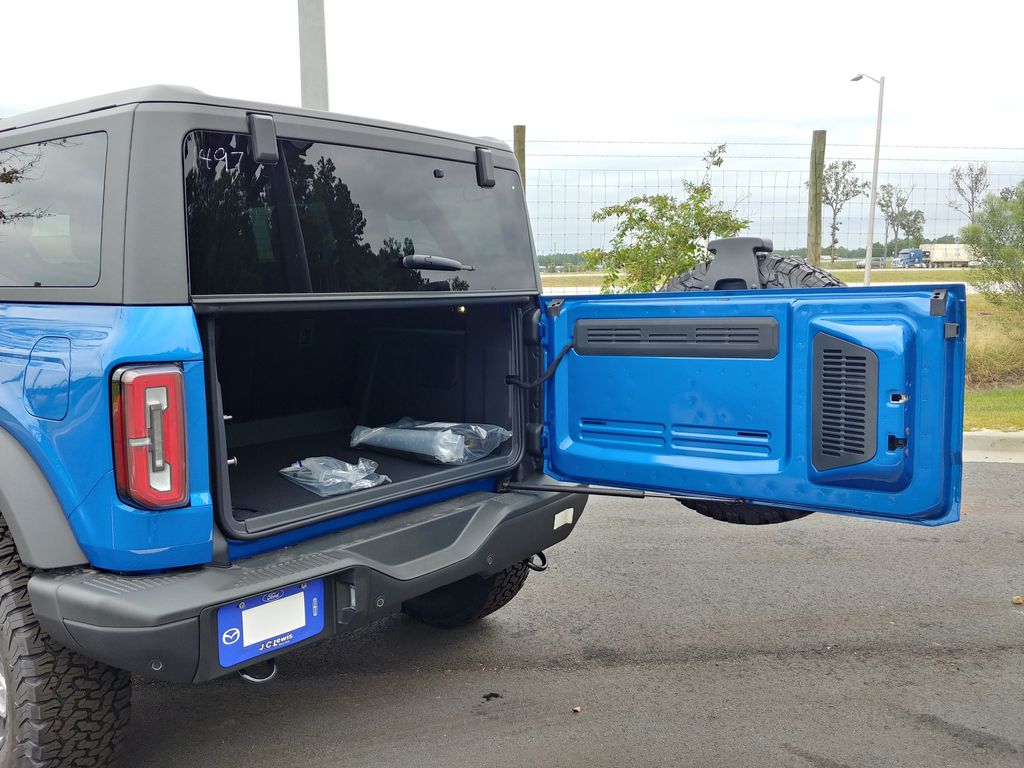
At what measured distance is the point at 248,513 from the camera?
3229 millimetres

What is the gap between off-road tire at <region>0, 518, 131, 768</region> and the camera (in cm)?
252

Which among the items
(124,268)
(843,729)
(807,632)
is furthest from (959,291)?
(124,268)

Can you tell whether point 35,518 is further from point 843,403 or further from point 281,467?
point 843,403

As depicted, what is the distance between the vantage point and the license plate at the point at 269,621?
8.05 feet

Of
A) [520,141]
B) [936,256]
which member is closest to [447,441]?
[520,141]

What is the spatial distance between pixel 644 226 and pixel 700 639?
5.43 meters

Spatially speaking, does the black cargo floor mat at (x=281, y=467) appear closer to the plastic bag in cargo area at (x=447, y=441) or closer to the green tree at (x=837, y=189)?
the plastic bag in cargo area at (x=447, y=441)

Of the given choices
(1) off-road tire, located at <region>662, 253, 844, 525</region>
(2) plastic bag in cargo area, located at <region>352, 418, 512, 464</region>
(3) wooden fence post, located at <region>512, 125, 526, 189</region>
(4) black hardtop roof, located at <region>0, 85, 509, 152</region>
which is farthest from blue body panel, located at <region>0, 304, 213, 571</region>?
(3) wooden fence post, located at <region>512, 125, 526, 189</region>

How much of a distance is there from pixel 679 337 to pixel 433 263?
909mm

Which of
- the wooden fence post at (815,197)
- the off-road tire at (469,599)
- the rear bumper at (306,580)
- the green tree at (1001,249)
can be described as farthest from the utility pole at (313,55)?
the green tree at (1001,249)

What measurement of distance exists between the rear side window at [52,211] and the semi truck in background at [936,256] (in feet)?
31.9

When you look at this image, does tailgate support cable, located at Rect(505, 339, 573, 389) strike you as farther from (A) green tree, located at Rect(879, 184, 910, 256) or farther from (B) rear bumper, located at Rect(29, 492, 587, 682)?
(A) green tree, located at Rect(879, 184, 910, 256)

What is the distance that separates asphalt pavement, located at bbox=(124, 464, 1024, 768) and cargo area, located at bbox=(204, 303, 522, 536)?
76 cm

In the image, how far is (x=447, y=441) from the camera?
3.73 m
